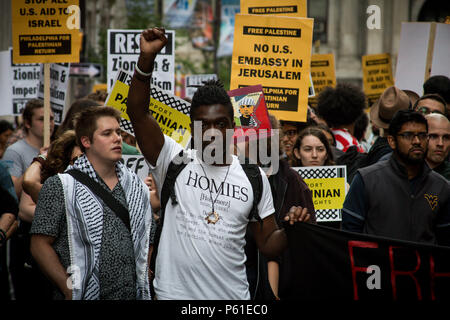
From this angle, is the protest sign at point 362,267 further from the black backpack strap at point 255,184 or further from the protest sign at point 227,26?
the protest sign at point 227,26

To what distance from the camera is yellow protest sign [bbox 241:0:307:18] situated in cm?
791

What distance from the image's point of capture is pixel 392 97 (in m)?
6.92

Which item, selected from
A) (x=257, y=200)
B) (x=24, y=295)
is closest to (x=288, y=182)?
(x=257, y=200)

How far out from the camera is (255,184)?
13.4 feet

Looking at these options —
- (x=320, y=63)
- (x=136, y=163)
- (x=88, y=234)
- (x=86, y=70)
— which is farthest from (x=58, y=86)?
(x=86, y=70)

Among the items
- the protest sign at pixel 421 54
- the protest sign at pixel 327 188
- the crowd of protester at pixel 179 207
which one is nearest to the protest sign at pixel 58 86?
the crowd of protester at pixel 179 207

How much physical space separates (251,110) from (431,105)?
→ 1.70m

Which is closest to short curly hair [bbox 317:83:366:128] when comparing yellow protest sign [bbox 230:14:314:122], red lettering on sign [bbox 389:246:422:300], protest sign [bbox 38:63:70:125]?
yellow protest sign [bbox 230:14:314:122]

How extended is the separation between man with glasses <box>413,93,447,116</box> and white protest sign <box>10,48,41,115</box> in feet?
20.5

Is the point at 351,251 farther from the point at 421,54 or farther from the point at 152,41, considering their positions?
the point at 421,54

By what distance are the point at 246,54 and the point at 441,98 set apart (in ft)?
6.28

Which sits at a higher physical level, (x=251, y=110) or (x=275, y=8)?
(x=275, y=8)
